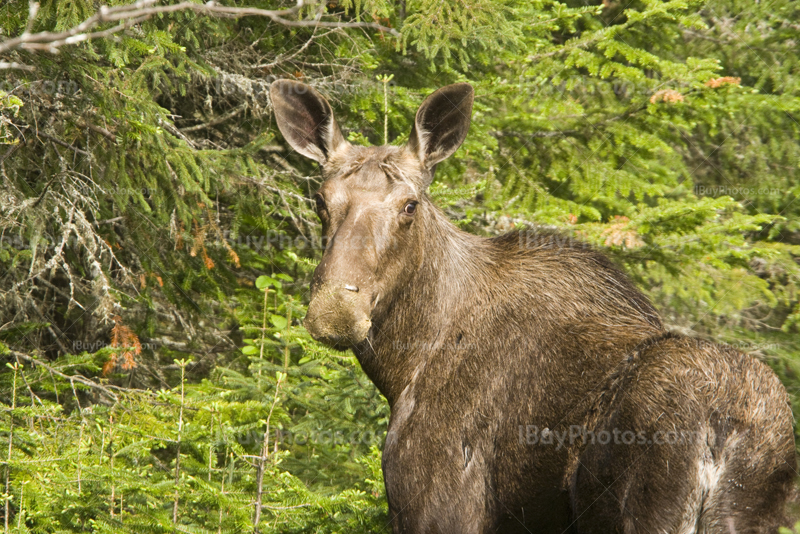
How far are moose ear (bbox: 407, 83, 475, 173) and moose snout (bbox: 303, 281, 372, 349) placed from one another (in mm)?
1456

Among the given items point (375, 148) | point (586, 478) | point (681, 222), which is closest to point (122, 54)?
point (375, 148)

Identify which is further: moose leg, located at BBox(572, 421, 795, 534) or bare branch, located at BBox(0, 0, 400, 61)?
moose leg, located at BBox(572, 421, 795, 534)

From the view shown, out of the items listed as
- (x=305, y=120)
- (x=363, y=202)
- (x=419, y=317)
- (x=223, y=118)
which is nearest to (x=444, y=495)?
(x=419, y=317)

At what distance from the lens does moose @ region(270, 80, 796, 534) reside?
9.99 feet

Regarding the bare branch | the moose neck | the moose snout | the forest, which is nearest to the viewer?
the bare branch

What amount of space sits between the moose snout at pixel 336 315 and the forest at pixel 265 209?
1295 mm

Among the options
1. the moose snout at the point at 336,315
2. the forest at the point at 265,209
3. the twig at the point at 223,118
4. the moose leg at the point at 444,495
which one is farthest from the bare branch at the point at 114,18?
the twig at the point at 223,118

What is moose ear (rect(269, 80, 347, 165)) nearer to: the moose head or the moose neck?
the moose head

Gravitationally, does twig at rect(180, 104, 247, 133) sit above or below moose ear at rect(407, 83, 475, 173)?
below

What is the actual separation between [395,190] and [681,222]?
4496 millimetres

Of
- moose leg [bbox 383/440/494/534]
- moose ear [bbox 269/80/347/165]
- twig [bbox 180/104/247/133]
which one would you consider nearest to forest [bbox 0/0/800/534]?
twig [bbox 180/104/247/133]

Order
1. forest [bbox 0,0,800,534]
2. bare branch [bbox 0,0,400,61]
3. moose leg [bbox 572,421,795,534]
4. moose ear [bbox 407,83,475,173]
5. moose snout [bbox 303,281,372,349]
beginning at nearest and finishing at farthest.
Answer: bare branch [bbox 0,0,400,61] < moose leg [bbox 572,421,795,534] < moose snout [bbox 303,281,372,349] < moose ear [bbox 407,83,475,173] < forest [bbox 0,0,800,534]

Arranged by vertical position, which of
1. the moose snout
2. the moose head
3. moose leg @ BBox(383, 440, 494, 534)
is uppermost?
the moose head

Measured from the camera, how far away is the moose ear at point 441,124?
4668mm
